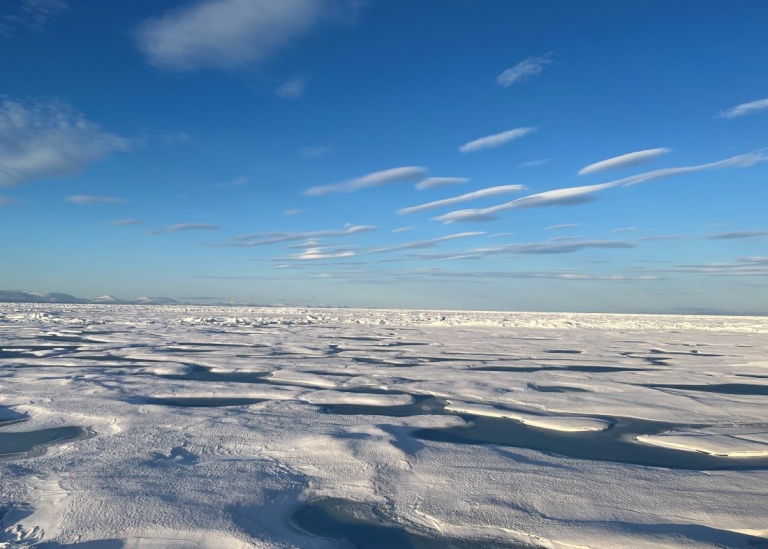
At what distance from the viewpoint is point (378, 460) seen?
15.7 ft

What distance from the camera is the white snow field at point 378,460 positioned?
3.39m

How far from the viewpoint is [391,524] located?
3527mm

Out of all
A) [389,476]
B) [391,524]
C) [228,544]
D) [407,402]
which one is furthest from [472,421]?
[228,544]

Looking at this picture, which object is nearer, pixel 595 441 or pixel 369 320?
pixel 595 441

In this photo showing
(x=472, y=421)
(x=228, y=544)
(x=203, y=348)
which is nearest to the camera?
(x=228, y=544)

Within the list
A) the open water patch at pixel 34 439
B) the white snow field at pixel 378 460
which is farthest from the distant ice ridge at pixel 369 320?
the open water patch at pixel 34 439

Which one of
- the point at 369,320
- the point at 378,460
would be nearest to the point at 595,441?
the point at 378,460

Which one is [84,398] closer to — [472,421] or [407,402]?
[407,402]

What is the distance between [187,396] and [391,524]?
5.26 m

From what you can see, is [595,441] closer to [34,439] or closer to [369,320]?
[34,439]

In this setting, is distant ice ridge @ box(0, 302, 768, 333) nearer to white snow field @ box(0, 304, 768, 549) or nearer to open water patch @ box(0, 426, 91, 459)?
white snow field @ box(0, 304, 768, 549)

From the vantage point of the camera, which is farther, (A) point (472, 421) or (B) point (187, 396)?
(B) point (187, 396)

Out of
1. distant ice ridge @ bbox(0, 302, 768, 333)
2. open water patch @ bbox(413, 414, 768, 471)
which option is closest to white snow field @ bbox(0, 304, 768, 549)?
open water patch @ bbox(413, 414, 768, 471)

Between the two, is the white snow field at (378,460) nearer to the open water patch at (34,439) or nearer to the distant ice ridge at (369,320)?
the open water patch at (34,439)
